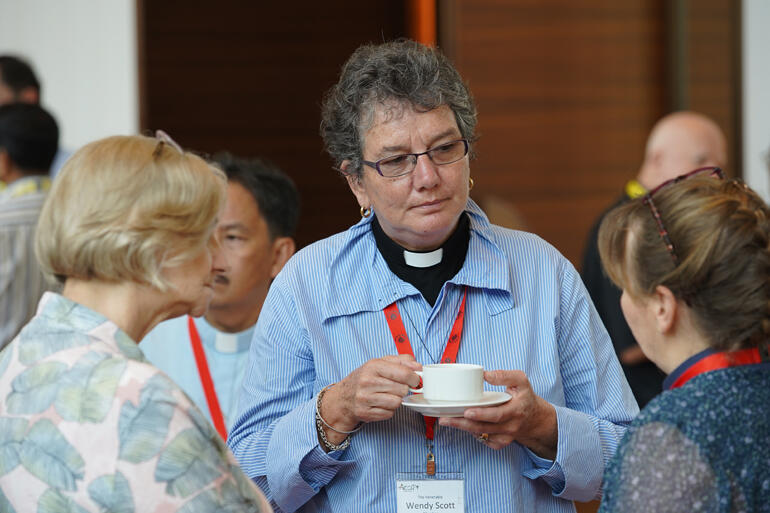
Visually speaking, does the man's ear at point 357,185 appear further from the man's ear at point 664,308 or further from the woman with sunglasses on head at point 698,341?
the man's ear at point 664,308

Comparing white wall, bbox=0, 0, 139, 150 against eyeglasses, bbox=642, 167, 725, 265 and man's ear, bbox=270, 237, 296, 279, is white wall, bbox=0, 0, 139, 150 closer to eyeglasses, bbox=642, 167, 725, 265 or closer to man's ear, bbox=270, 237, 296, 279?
man's ear, bbox=270, 237, 296, 279

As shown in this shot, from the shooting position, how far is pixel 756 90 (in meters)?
5.80

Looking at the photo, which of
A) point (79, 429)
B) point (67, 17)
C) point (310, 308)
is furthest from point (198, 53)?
point (79, 429)

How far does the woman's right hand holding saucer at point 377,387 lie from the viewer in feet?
5.91

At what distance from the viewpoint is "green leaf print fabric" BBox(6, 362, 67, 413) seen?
4.84 feet

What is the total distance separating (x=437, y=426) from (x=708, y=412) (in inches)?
27.1

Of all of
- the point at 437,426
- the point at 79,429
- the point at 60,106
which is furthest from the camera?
the point at 60,106

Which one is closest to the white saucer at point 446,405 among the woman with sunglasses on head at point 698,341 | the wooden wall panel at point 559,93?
the woman with sunglasses on head at point 698,341

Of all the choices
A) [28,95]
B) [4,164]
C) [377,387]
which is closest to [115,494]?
[377,387]

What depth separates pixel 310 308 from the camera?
211 cm

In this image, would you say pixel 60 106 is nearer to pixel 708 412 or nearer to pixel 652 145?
pixel 652 145

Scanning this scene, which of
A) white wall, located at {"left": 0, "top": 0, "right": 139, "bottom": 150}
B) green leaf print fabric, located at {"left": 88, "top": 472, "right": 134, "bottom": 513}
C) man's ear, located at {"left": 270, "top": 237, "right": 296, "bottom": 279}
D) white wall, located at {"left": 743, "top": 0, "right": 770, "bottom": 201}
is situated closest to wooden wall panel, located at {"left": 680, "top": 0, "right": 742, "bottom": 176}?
white wall, located at {"left": 743, "top": 0, "right": 770, "bottom": 201}

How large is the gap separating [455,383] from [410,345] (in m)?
0.27

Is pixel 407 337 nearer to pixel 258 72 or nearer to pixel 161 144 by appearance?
pixel 161 144
